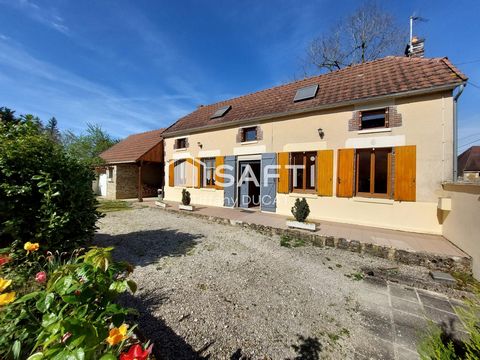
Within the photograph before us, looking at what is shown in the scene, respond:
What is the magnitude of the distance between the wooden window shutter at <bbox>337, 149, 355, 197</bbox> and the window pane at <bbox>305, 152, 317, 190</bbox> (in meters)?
1.09

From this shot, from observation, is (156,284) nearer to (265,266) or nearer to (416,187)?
(265,266)

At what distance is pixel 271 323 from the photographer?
9.85ft

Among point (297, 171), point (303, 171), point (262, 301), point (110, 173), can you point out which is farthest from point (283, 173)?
point (110, 173)

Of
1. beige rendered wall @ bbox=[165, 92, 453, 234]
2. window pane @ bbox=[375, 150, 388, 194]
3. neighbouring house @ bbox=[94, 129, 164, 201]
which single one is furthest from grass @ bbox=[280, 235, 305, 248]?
neighbouring house @ bbox=[94, 129, 164, 201]

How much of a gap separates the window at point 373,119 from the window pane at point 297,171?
258 cm

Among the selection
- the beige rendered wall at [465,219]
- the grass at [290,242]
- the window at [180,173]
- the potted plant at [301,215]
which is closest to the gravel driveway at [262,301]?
the grass at [290,242]

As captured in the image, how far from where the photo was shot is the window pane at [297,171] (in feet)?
30.1

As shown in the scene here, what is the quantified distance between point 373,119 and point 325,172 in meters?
2.52

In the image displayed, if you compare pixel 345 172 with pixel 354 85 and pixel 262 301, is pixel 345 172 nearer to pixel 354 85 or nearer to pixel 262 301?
pixel 354 85

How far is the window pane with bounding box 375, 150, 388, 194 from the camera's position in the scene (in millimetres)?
7434

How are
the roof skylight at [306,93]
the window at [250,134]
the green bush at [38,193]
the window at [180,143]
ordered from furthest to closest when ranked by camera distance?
the window at [180,143]
the window at [250,134]
the roof skylight at [306,93]
the green bush at [38,193]

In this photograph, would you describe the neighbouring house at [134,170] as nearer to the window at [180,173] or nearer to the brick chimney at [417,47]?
the window at [180,173]

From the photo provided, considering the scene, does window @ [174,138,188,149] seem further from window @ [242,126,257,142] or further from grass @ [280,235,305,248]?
grass @ [280,235,305,248]

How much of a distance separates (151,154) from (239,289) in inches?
527
